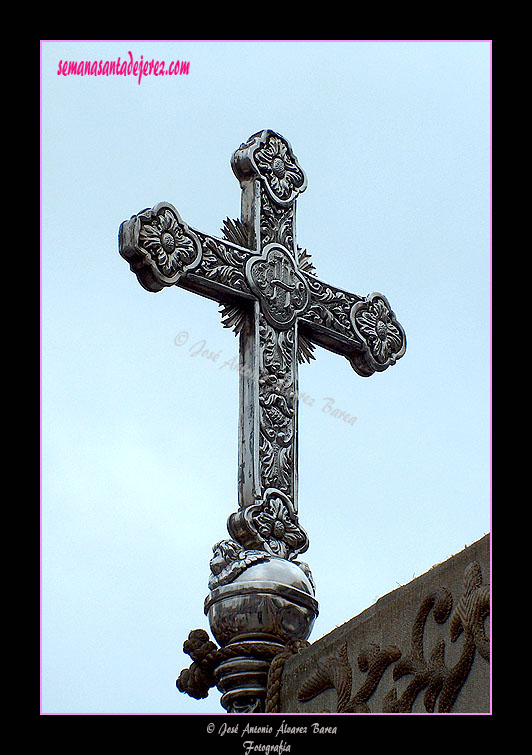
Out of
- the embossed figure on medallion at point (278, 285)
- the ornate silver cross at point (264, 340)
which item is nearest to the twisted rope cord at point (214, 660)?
the ornate silver cross at point (264, 340)

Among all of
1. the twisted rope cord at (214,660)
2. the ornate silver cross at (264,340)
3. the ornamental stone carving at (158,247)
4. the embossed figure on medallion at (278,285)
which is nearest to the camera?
the twisted rope cord at (214,660)

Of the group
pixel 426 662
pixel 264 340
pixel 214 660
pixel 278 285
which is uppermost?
pixel 278 285

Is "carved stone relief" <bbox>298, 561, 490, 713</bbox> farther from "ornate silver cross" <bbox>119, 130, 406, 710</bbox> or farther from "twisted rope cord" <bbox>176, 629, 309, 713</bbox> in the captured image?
"ornate silver cross" <bbox>119, 130, 406, 710</bbox>

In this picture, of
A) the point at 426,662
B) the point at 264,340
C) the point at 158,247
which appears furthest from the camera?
the point at 264,340

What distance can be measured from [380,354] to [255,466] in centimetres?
122

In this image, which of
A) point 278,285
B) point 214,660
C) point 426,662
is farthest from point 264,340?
point 426,662

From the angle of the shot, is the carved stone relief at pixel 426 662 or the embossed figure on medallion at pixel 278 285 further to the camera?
the embossed figure on medallion at pixel 278 285

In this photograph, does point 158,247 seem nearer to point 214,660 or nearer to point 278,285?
point 278,285

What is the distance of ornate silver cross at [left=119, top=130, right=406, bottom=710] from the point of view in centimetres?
558

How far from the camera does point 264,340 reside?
6.33 meters

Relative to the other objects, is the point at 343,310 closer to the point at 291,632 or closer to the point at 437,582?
the point at 291,632

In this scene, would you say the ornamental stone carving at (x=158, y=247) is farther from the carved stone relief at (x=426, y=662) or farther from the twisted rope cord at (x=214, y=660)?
the carved stone relief at (x=426, y=662)

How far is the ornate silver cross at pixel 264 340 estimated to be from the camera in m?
5.58
